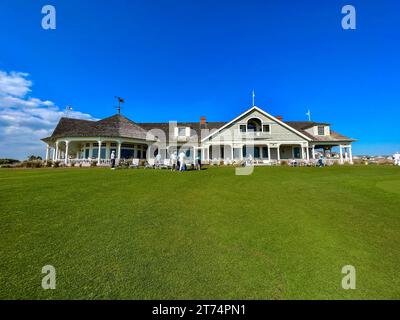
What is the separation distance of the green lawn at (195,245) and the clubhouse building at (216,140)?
2088 centimetres

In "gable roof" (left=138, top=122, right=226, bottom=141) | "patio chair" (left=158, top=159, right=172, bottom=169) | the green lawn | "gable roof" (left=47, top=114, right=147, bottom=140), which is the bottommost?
the green lawn

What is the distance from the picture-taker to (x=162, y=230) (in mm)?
5949

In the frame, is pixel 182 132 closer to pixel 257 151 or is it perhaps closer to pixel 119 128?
pixel 119 128

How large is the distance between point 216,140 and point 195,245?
85.9 feet

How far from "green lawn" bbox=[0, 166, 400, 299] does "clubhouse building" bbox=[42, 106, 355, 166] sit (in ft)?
68.5

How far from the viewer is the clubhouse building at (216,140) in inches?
1137

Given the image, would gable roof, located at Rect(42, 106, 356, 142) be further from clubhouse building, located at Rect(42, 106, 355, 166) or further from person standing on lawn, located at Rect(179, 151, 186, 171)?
person standing on lawn, located at Rect(179, 151, 186, 171)

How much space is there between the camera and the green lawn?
3908 mm

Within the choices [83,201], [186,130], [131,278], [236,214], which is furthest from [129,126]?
[131,278]

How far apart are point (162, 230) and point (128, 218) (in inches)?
52.9

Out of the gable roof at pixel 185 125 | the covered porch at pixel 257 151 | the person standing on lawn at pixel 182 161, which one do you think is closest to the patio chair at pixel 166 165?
the person standing on lawn at pixel 182 161

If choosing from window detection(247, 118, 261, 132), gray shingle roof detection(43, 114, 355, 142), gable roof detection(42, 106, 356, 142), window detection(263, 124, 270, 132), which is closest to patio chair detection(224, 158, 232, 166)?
gable roof detection(42, 106, 356, 142)

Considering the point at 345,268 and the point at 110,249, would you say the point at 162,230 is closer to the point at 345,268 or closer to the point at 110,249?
the point at 110,249

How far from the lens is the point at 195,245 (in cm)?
527
